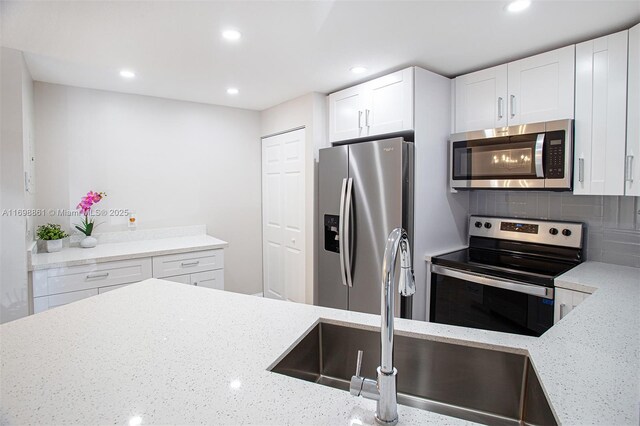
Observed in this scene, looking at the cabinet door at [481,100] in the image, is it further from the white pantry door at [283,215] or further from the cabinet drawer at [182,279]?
the cabinet drawer at [182,279]

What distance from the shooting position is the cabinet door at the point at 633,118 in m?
1.77

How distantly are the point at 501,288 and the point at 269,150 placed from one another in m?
2.68

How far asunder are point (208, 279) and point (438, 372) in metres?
2.42

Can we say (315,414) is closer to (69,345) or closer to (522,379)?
(522,379)

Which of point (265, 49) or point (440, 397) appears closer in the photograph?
point (440, 397)

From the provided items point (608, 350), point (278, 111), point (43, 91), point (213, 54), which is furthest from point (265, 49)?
point (608, 350)

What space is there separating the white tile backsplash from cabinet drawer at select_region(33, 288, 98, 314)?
3.26 m

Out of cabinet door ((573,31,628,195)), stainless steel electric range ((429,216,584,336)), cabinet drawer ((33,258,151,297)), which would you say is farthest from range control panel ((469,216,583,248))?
cabinet drawer ((33,258,151,297))

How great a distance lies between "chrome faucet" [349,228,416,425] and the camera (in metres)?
0.72

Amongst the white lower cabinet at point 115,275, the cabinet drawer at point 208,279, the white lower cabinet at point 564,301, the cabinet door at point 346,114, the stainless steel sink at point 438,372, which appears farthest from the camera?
the cabinet drawer at point 208,279

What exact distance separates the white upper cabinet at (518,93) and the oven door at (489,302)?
41.9 inches

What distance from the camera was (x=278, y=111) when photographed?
3.59 meters

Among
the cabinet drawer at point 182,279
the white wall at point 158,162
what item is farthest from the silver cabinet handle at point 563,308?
the white wall at point 158,162

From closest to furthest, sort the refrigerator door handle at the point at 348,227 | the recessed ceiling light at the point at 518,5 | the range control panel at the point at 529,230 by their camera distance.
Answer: the recessed ceiling light at the point at 518,5
the range control panel at the point at 529,230
the refrigerator door handle at the point at 348,227
